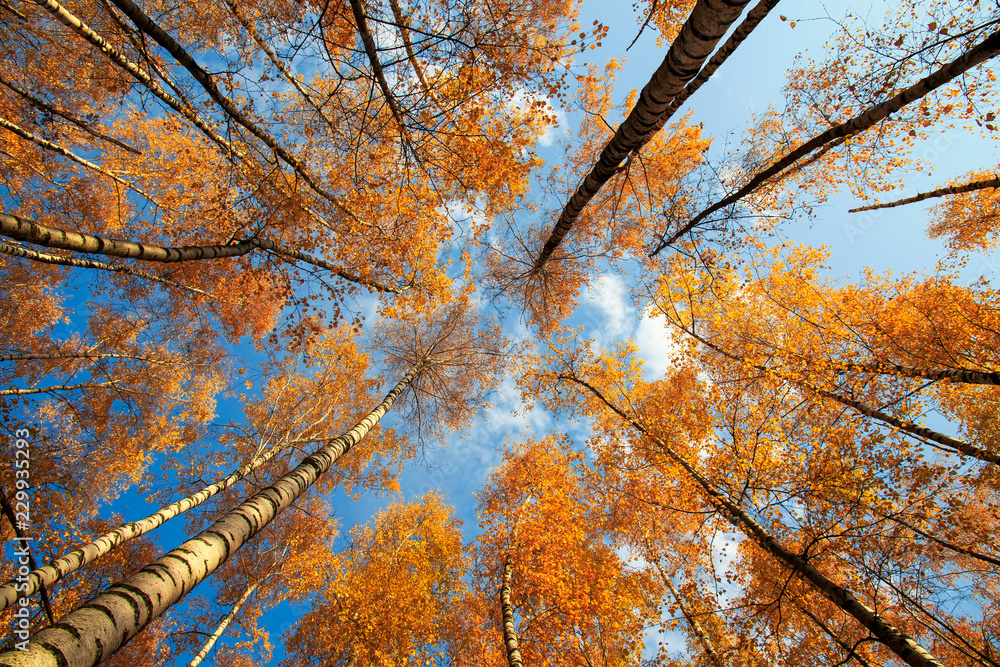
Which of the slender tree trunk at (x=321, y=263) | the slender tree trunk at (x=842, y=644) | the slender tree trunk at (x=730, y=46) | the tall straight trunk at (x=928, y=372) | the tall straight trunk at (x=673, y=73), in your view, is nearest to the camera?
the tall straight trunk at (x=673, y=73)

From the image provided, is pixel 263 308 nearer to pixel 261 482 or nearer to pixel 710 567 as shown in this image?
pixel 261 482

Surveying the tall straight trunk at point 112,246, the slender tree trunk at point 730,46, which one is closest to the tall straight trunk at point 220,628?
the tall straight trunk at point 112,246

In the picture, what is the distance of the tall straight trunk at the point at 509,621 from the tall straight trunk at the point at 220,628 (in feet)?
24.1

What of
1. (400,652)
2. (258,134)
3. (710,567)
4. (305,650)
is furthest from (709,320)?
(305,650)

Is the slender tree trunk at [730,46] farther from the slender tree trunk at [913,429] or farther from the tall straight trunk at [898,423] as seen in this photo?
→ the slender tree trunk at [913,429]

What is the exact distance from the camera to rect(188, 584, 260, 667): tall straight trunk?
791 centimetres

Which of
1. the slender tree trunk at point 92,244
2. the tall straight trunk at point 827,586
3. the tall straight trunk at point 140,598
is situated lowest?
the tall straight trunk at point 140,598

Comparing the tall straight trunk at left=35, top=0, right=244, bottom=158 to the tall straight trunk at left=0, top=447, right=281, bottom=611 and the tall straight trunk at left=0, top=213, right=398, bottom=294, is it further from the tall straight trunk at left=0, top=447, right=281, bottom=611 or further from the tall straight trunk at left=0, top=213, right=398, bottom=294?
the tall straight trunk at left=0, top=447, right=281, bottom=611

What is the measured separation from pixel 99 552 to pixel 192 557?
5.71 meters

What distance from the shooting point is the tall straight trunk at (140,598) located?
1762 millimetres

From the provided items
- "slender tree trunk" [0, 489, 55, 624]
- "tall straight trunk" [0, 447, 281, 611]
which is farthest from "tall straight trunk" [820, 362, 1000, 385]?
"tall straight trunk" [0, 447, 281, 611]

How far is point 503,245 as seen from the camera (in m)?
8.52

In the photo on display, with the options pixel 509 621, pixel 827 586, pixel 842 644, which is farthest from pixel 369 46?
pixel 509 621

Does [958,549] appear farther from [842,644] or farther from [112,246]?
[112,246]
